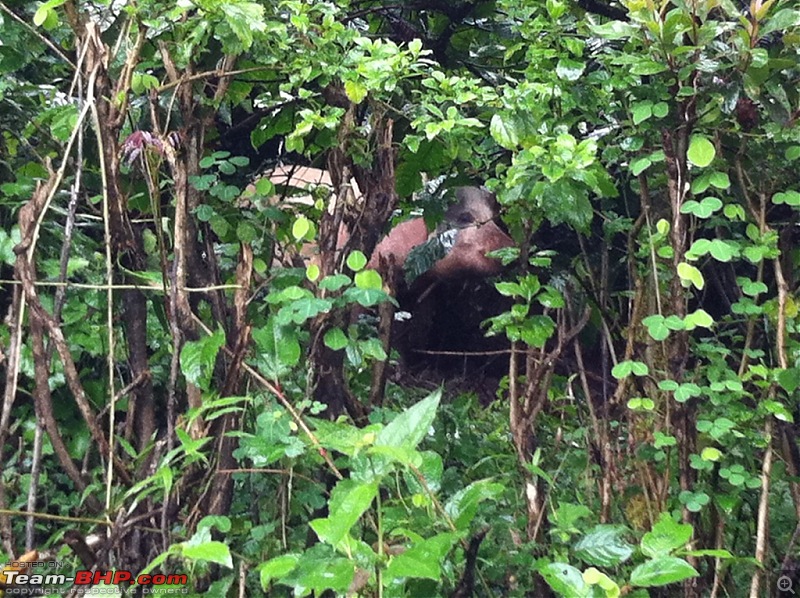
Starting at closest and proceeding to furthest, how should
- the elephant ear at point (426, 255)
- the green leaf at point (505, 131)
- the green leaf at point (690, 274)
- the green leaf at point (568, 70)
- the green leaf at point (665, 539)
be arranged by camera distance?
the green leaf at point (665, 539) < the green leaf at point (690, 274) < the green leaf at point (505, 131) < the green leaf at point (568, 70) < the elephant ear at point (426, 255)

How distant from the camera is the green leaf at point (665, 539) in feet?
3.66

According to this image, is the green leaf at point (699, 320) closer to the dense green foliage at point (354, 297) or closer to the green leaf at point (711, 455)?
the dense green foliage at point (354, 297)

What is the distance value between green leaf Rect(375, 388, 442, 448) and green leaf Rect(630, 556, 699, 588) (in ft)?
1.32

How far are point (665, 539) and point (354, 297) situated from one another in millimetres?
692

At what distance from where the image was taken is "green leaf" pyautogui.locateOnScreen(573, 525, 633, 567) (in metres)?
1.15

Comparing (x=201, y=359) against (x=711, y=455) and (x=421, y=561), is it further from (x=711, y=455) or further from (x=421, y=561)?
(x=711, y=455)

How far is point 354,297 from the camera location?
4.11 feet

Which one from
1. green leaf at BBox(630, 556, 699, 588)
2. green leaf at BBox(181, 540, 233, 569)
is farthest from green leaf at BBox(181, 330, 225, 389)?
green leaf at BBox(630, 556, 699, 588)

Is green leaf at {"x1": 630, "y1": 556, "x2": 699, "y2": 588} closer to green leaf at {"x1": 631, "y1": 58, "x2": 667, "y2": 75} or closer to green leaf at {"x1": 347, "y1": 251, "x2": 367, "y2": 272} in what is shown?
green leaf at {"x1": 347, "y1": 251, "x2": 367, "y2": 272}

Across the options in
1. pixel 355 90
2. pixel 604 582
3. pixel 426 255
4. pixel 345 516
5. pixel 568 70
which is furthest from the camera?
pixel 426 255

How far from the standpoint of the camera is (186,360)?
48.3 inches

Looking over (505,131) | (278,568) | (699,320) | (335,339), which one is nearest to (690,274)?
(699,320)

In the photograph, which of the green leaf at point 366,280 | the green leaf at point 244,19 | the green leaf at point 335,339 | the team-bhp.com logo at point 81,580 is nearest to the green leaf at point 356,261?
the green leaf at point 366,280

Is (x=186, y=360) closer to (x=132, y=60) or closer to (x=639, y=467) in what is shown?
(x=132, y=60)
